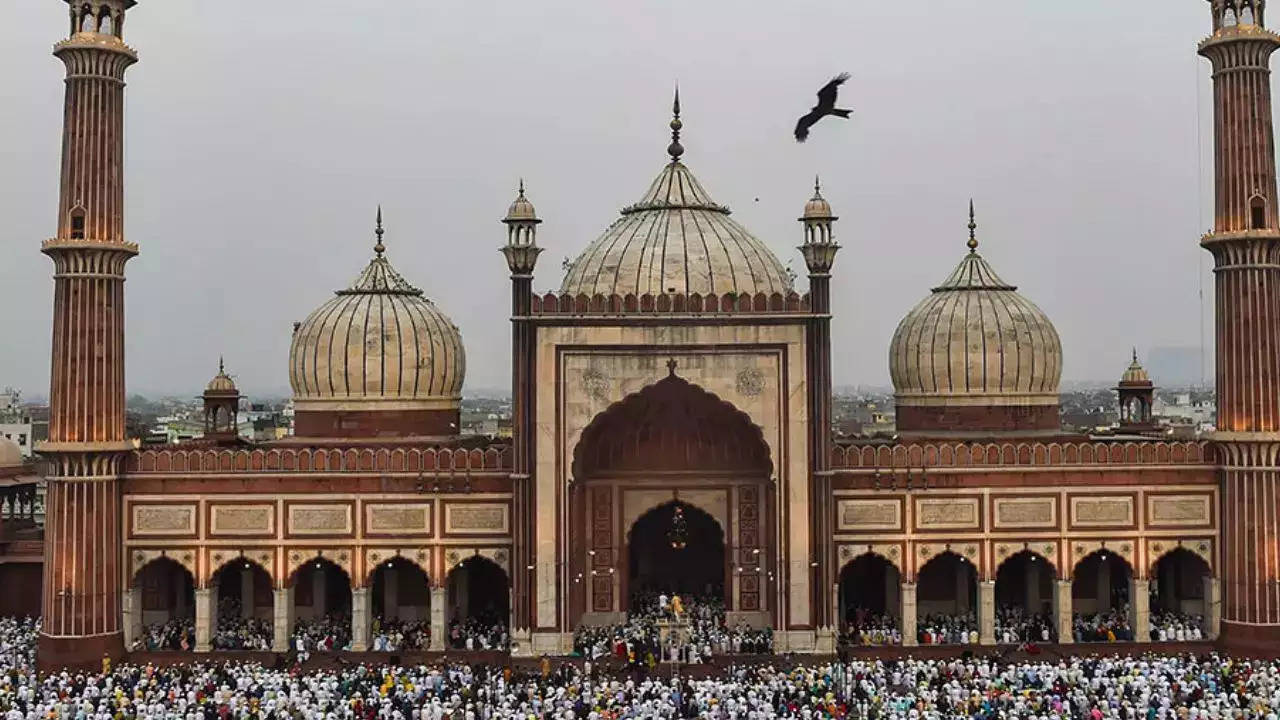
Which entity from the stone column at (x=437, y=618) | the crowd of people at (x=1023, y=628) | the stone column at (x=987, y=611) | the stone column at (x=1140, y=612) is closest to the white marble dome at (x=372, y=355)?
the stone column at (x=437, y=618)

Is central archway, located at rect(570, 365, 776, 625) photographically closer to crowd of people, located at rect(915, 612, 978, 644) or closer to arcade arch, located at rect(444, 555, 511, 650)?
arcade arch, located at rect(444, 555, 511, 650)

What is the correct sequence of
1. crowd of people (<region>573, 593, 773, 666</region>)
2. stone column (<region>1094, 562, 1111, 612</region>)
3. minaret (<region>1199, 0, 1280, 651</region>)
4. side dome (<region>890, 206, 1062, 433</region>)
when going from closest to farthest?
crowd of people (<region>573, 593, 773, 666</region>)
minaret (<region>1199, 0, 1280, 651</region>)
stone column (<region>1094, 562, 1111, 612</region>)
side dome (<region>890, 206, 1062, 433</region>)

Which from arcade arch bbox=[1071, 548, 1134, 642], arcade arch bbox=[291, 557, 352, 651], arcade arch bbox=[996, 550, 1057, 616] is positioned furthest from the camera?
arcade arch bbox=[996, 550, 1057, 616]

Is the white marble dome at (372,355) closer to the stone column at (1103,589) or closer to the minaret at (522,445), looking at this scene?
the minaret at (522,445)

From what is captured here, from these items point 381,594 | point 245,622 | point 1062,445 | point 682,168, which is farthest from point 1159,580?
point 245,622

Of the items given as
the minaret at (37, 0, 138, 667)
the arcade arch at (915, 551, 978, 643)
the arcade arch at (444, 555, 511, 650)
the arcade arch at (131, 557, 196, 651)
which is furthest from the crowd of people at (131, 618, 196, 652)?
the arcade arch at (915, 551, 978, 643)

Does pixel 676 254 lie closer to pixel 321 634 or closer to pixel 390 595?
pixel 390 595
